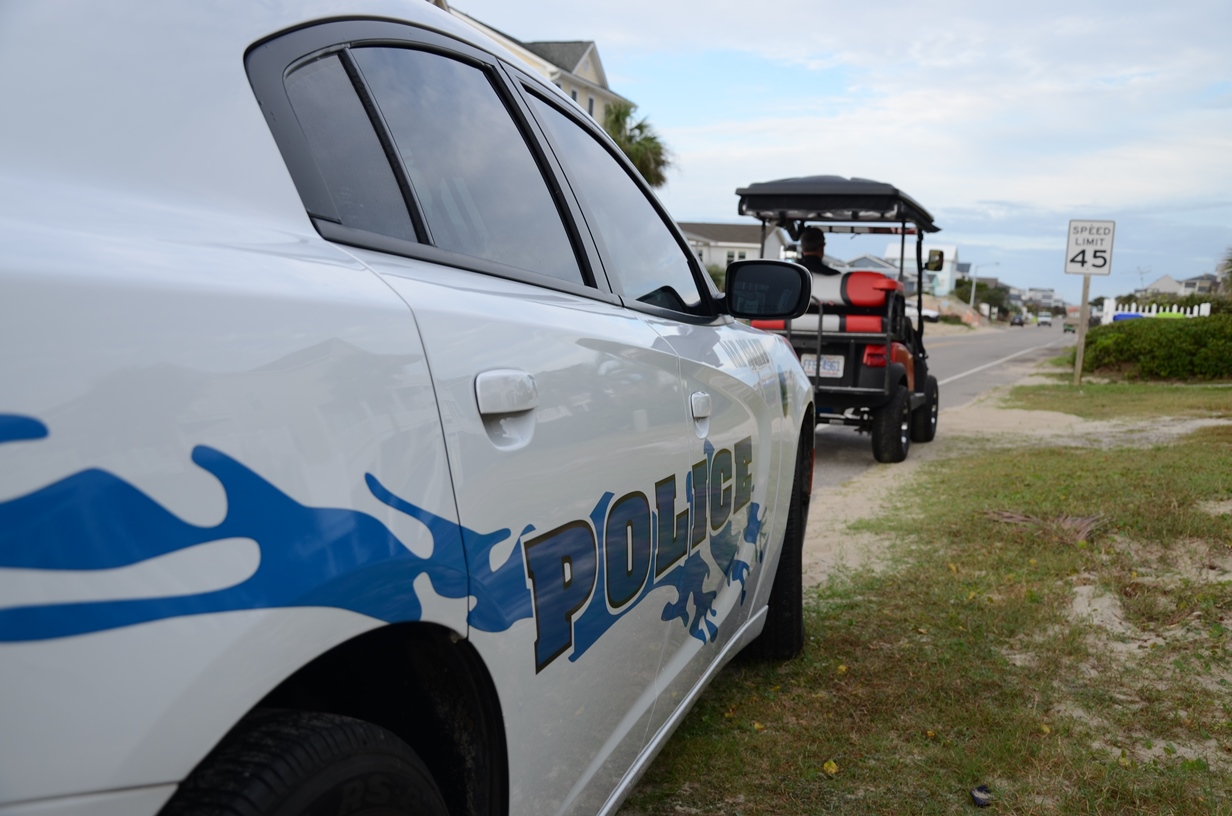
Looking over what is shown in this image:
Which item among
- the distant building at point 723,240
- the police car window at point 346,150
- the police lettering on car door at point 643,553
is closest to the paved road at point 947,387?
the police lettering on car door at point 643,553

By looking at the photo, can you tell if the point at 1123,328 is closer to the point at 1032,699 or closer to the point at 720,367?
the point at 1032,699

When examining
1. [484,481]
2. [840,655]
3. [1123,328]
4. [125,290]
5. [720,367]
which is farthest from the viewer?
[1123,328]

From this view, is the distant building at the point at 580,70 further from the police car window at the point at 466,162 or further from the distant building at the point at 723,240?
the police car window at the point at 466,162

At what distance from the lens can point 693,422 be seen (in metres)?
2.38

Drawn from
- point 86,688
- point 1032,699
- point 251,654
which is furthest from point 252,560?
point 1032,699

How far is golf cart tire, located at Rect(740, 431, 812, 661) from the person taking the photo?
12.3 feet

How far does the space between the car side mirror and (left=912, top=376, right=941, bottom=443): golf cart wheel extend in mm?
8056

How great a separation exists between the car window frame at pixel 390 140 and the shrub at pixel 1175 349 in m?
18.7

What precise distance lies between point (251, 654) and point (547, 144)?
4.98 feet

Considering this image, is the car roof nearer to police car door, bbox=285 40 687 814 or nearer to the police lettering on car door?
police car door, bbox=285 40 687 814

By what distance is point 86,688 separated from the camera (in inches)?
35.5

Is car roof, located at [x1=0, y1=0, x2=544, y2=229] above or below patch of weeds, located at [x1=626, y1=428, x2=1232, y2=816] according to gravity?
above

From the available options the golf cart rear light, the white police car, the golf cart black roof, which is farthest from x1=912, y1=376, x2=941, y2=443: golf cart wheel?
the white police car

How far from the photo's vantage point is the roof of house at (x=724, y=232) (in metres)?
73.7
